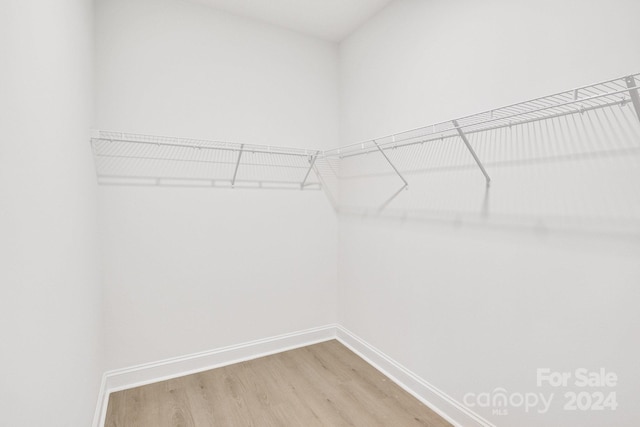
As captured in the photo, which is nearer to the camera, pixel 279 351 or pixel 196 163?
pixel 196 163

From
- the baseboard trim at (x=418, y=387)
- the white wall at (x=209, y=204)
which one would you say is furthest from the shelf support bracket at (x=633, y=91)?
the white wall at (x=209, y=204)

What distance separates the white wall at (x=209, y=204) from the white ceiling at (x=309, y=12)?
0.24ft

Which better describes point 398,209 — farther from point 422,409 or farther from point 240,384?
point 240,384

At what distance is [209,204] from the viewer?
2.19 m

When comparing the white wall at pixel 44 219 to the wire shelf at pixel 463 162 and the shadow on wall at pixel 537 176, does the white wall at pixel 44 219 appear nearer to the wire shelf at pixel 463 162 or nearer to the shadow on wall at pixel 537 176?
the wire shelf at pixel 463 162

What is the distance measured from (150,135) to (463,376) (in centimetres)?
234

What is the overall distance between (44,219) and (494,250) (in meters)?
1.79

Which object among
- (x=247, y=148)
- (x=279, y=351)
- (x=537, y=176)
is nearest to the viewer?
(x=537, y=176)

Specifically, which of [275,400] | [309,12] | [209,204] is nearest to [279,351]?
[275,400]

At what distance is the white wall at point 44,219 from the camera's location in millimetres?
682

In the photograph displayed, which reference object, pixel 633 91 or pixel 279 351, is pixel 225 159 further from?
pixel 633 91

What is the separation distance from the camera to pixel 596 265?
1.17 metres

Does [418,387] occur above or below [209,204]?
below

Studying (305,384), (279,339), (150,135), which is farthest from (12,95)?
(279,339)
